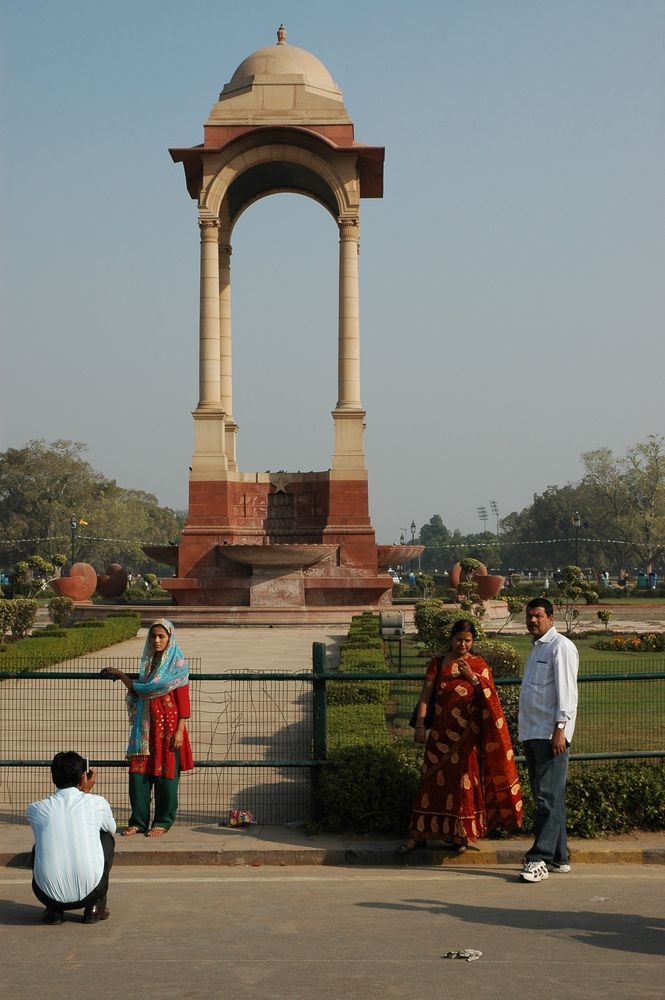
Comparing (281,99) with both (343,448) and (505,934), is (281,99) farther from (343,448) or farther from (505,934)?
(505,934)

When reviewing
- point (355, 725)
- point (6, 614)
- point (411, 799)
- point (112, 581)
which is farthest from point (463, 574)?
point (411, 799)

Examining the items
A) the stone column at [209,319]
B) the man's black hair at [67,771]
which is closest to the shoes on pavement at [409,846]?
the man's black hair at [67,771]

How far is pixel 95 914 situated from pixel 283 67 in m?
31.2

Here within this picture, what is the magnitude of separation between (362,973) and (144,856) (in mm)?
2615

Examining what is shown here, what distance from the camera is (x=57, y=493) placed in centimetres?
9256

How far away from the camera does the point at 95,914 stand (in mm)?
6242

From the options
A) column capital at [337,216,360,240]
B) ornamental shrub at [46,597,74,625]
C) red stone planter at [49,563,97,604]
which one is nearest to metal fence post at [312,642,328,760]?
ornamental shrub at [46,597,74,625]

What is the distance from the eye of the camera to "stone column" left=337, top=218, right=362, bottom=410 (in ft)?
105

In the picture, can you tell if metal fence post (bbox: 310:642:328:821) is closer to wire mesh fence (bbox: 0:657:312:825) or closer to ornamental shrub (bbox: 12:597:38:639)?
wire mesh fence (bbox: 0:657:312:825)

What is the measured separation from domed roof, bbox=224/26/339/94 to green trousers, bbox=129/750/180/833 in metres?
28.7

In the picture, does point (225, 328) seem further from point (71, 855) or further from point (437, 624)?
point (71, 855)

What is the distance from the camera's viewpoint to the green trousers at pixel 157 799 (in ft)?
26.7

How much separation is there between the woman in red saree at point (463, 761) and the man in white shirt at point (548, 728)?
0.60ft

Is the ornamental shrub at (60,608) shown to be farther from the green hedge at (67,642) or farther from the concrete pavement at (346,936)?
the concrete pavement at (346,936)
